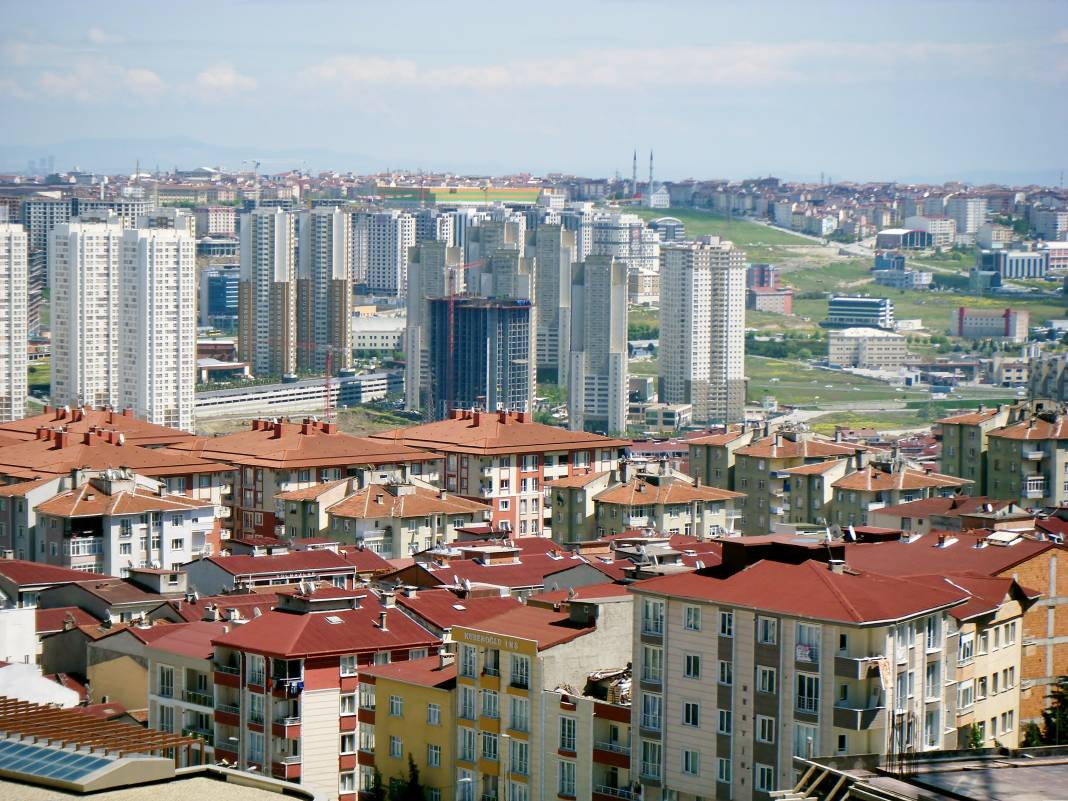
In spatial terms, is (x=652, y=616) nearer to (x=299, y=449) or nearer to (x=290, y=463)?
(x=290, y=463)

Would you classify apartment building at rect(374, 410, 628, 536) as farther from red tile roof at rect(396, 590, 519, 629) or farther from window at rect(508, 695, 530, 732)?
window at rect(508, 695, 530, 732)

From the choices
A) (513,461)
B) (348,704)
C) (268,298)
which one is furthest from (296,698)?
(268,298)

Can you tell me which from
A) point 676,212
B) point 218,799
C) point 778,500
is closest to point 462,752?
point 218,799

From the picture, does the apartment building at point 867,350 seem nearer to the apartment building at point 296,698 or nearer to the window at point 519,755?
the apartment building at point 296,698

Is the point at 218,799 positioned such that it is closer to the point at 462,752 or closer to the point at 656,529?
the point at 462,752

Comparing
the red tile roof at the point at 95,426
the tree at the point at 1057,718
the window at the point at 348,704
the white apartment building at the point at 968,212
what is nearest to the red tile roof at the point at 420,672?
the window at the point at 348,704
